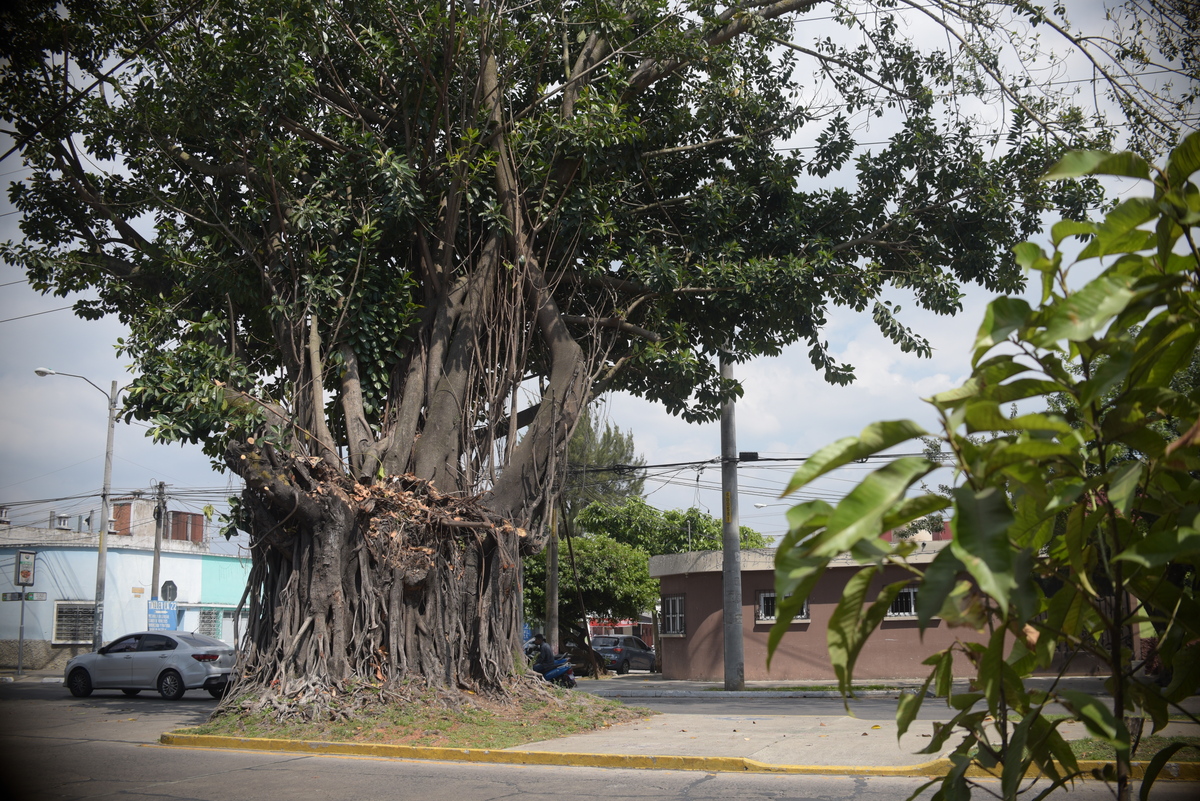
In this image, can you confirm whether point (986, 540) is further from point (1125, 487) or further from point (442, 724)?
point (442, 724)

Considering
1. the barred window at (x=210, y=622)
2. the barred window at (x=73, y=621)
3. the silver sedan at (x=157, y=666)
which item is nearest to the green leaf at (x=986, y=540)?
the silver sedan at (x=157, y=666)

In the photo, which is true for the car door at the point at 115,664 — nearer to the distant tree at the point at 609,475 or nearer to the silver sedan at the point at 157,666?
the silver sedan at the point at 157,666

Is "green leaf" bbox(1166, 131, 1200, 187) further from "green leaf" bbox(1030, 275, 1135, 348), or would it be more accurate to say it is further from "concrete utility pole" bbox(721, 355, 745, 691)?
"concrete utility pole" bbox(721, 355, 745, 691)

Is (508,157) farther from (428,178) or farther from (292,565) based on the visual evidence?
(292,565)

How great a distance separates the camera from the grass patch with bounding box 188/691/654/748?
34.7 feet

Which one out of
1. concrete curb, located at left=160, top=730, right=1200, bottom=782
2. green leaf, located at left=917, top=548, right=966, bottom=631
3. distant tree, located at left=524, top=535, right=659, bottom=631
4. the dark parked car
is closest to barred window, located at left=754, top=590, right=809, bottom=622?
the dark parked car

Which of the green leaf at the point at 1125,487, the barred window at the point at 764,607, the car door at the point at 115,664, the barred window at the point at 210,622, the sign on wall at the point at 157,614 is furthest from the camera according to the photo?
the barred window at the point at 210,622

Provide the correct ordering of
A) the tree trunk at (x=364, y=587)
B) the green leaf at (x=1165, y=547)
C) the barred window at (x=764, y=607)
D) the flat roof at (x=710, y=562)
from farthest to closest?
the flat roof at (x=710, y=562) → the barred window at (x=764, y=607) → the tree trunk at (x=364, y=587) → the green leaf at (x=1165, y=547)

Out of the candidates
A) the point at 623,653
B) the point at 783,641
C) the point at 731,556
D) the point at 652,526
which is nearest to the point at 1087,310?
the point at 731,556

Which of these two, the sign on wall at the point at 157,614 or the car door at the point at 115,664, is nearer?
the car door at the point at 115,664

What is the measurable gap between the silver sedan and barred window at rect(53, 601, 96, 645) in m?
16.5

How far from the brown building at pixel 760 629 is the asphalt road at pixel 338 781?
15.2 meters

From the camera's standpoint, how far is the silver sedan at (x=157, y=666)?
63.7ft

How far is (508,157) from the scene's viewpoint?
13.2 metres
